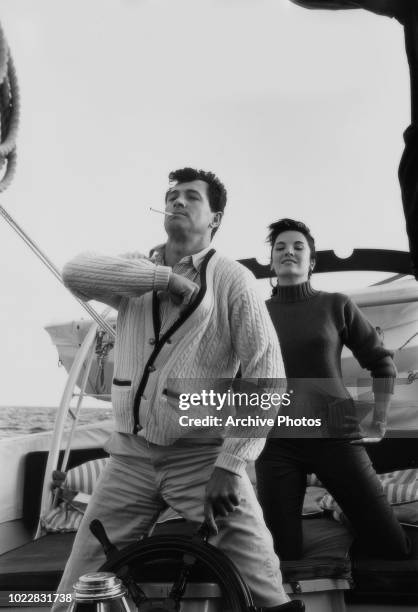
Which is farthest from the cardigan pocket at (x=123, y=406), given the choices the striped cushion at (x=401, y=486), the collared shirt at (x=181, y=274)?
the striped cushion at (x=401, y=486)

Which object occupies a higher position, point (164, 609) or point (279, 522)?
point (279, 522)

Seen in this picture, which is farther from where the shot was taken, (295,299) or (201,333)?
(295,299)

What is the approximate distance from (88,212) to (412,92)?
6.80 feet

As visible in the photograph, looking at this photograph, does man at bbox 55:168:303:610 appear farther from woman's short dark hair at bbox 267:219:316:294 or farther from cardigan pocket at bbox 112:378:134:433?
woman's short dark hair at bbox 267:219:316:294

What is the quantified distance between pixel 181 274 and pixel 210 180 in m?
0.21

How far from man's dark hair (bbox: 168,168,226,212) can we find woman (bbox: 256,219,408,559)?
317 millimetres

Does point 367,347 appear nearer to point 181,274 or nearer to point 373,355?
point 373,355

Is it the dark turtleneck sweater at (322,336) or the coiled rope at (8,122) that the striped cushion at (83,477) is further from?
the coiled rope at (8,122)

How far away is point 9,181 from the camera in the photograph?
2.44ft

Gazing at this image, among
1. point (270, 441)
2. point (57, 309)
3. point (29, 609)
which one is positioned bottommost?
point (29, 609)

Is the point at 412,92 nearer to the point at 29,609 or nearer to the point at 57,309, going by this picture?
the point at 29,609

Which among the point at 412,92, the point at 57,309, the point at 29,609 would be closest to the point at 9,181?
the point at 412,92

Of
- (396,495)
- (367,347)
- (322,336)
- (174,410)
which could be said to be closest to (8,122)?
(174,410)

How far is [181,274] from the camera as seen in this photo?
1199 mm
